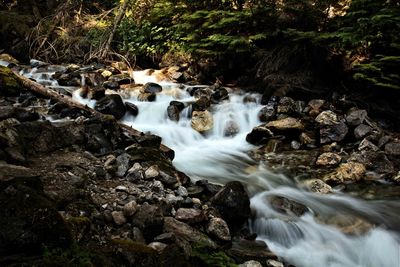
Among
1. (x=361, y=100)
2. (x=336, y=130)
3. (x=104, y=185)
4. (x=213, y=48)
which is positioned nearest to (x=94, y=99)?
(x=213, y=48)

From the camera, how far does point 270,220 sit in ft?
16.8

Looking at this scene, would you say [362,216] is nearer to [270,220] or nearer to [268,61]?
[270,220]

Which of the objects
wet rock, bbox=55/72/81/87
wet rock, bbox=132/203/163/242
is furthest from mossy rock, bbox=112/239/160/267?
wet rock, bbox=55/72/81/87

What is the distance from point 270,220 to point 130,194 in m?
1.93

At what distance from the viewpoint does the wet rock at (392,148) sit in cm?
757

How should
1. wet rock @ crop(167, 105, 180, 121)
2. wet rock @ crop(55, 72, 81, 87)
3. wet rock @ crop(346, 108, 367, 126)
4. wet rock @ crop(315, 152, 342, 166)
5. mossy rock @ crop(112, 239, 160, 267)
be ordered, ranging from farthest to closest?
wet rock @ crop(55, 72, 81, 87), wet rock @ crop(167, 105, 180, 121), wet rock @ crop(346, 108, 367, 126), wet rock @ crop(315, 152, 342, 166), mossy rock @ crop(112, 239, 160, 267)

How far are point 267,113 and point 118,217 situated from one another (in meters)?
6.38

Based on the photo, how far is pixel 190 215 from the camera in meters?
4.41

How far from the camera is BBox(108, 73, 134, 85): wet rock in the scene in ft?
37.4

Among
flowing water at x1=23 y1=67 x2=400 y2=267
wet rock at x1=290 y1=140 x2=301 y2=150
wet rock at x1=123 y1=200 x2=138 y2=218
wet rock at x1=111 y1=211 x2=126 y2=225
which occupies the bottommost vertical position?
flowing water at x1=23 y1=67 x2=400 y2=267

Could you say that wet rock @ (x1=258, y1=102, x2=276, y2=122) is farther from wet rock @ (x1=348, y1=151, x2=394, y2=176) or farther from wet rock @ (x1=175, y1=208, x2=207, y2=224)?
wet rock @ (x1=175, y1=208, x2=207, y2=224)

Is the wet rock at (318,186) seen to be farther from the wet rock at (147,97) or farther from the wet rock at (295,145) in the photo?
the wet rock at (147,97)

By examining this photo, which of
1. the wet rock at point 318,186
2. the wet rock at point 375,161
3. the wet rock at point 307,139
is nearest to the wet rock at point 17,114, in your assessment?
the wet rock at point 318,186

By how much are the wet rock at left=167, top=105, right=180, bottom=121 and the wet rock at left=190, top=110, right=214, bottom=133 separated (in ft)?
1.32
